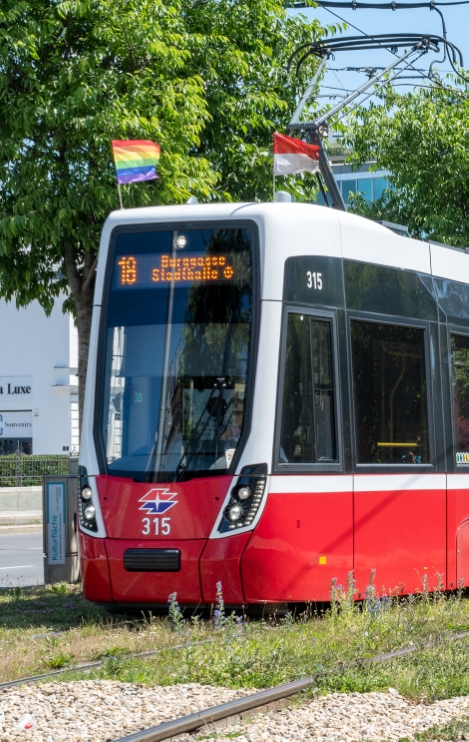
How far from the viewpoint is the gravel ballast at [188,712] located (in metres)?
5.80

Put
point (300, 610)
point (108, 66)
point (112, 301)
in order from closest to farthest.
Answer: point (112, 301) < point (300, 610) < point (108, 66)

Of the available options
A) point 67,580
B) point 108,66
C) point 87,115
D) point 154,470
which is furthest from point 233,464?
point 108,66

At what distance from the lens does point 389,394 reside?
1018cm

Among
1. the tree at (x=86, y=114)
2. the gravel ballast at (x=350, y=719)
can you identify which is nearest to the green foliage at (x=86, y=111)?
the tree at (x=86, y=114)

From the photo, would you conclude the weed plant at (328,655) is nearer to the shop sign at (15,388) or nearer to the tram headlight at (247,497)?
the tram headlight at (247,497)

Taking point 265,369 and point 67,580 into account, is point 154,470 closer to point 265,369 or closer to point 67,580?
point 265,369

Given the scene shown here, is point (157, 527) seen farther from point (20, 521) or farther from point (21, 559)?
point (20, 521)

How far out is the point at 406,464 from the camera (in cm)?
1027

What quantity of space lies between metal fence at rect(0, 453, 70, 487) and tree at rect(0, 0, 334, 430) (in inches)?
566

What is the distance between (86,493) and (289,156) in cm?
614

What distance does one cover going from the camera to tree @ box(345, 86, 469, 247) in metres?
25.3

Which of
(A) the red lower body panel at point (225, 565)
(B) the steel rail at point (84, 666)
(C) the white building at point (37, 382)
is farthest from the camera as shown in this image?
(C) the white building at point (37, 382)

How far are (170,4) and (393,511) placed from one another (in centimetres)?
747

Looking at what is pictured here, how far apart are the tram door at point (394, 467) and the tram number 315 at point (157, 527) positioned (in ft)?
5.30
